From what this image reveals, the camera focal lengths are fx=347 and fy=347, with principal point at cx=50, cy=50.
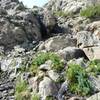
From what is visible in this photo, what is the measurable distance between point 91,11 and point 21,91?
50.4 feet

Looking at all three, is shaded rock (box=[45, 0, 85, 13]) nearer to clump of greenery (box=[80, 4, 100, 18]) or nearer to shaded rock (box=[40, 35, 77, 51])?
clump of greenery (box=[80, 4, 100, 18])

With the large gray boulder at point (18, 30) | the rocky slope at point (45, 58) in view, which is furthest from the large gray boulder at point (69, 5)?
the large gray boulder at point (18, 30)

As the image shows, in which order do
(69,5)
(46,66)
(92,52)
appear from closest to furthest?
1. (46,66)
2. (92,52)
3. (69,5)

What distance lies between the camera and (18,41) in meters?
22.3

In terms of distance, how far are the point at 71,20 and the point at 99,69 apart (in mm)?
14261

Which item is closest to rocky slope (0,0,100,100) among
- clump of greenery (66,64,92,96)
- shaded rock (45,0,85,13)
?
clump of greenery (66,64,92,96)

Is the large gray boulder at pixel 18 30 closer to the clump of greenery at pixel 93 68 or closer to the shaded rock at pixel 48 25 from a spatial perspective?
the shaded rock at pixel 48 25

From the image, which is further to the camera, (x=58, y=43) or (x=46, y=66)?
(x=58, y=43)

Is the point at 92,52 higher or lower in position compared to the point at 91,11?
lower

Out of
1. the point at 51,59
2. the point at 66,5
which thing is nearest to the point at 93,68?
the point at 51,59

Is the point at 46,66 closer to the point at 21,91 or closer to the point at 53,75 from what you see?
the point at 53,75

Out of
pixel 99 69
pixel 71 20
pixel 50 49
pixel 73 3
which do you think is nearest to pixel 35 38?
pixel 50 49

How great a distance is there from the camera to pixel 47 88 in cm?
1368

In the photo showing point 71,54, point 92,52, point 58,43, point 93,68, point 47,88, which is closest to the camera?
point 47,88
